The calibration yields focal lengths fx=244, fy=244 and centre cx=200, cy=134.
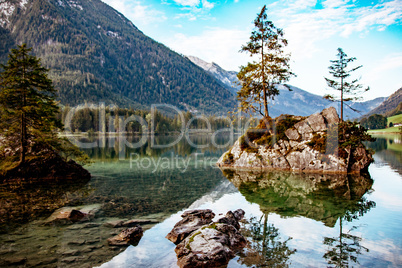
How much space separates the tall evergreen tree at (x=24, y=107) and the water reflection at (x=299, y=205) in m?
17.7

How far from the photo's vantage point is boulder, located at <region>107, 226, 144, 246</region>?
986 cm

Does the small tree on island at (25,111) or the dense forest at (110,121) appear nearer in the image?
the small tree on island at (25,111)

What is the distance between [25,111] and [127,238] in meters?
17.0

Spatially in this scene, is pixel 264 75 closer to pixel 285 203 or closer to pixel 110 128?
pixel 285 203

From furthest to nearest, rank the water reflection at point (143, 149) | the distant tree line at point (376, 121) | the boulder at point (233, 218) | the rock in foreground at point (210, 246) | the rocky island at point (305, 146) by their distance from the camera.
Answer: the distant tree line at point (376, 121)
the water reflection at point (143, 149)
the rocky island at point (305, 146)
the boulder at point (233, 218)
the rock in foreground at point (210, 246)

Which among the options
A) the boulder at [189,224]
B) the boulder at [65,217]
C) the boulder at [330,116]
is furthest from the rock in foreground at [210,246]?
the boulder at [330,116]

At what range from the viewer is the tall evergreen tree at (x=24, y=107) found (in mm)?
20484

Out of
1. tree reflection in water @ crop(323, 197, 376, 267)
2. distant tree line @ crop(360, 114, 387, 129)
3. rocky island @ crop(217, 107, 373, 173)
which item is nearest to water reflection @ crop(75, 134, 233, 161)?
rocky island @ crop(217, 107, 373, 173)

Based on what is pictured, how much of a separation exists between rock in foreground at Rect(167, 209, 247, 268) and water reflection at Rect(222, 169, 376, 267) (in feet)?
1.92

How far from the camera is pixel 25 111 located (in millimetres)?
20734

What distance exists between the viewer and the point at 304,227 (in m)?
11.4

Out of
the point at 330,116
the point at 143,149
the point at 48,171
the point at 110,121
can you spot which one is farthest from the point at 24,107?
the point at 110,121

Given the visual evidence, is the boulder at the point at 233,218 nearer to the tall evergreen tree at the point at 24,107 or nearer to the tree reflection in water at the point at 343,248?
the tree reflection in water at the point at 343,248

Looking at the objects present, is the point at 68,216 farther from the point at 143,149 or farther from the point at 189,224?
the point at 143,149
